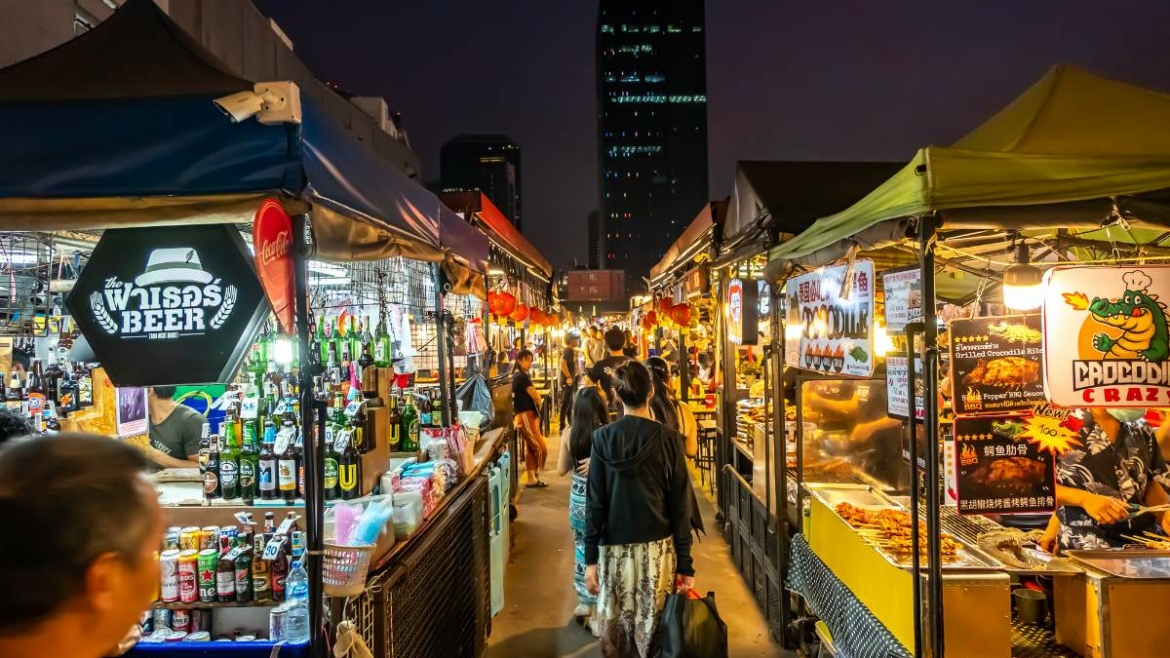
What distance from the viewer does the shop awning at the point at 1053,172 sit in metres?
Answer: 2.52

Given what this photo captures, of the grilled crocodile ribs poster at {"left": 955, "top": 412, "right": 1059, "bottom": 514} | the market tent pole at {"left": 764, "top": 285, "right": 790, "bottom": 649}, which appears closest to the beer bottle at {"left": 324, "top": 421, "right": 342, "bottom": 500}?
the market tent pole at {"left": 764, "top": 285, "right": 790, "bottom": 649}

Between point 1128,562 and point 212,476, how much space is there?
4.95 m

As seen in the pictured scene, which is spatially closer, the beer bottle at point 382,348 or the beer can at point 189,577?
the beer can at point 189,577

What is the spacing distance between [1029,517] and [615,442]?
10.9 ft

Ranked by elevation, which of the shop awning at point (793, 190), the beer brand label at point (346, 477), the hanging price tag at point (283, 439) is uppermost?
the shop awning at point (793, 190)

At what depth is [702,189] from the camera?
123188 millimetres

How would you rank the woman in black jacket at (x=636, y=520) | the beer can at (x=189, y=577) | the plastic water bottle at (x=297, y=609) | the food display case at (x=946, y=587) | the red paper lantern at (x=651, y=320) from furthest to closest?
the red paper lantern at (x=651, y=320), the woman in black jacket at (x=636, y=520), the food display case at (x=946, y=587), the beer can at (x=189, y=577), the plastic water bottle at (x=297, y=609)

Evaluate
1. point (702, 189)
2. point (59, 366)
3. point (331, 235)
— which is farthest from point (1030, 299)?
point (702, 189)

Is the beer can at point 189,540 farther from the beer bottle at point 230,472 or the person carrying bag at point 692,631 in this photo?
the person carrying bag at point 692,631

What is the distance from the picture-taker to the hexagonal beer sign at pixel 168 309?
224 centimetres

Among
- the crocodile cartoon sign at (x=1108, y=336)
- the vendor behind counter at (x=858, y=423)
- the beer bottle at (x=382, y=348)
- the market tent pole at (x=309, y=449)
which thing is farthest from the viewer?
the vendor behind counter at (x=858, y=423)

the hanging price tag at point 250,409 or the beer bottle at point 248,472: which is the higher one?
the hanging price tag at point 250,409

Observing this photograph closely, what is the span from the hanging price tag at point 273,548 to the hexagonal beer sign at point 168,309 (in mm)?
967

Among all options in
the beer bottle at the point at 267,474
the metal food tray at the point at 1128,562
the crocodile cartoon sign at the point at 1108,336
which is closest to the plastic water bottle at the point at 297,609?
the beer bottle at the point at 267,474
